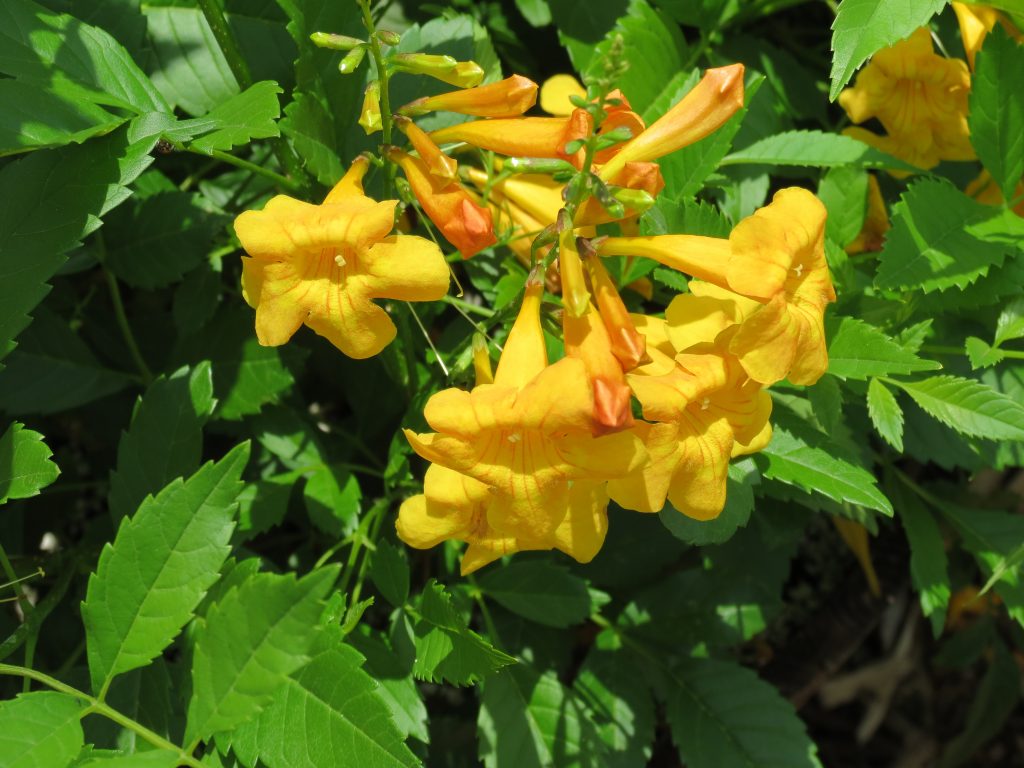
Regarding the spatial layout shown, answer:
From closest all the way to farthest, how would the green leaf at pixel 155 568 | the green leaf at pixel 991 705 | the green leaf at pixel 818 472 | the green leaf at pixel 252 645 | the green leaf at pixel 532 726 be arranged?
the green leaf at pixel 252 645 < the green leaf at pixel 155 568 < the green leaf at pixel 818 472 < the green leaf at pixel 532 726 < the green leaf at pixel 991 705

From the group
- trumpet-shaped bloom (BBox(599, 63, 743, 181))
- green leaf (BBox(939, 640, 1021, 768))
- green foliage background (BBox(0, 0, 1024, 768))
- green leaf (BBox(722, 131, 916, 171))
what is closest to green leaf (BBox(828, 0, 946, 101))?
green foliage background (BBox(0, 0, 1024, 768))

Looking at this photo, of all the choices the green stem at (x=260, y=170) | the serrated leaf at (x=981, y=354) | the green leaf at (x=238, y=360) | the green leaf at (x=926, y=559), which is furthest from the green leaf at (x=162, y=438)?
the green leaf at (x=926, y=559)

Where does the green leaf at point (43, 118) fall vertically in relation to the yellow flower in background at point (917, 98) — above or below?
above

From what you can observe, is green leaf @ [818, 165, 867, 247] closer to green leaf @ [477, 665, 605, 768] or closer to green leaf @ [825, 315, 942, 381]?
green leaf @ [825, 315, 942, 381]

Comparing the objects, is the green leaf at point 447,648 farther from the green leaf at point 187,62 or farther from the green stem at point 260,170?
the green leaf at point 187,62

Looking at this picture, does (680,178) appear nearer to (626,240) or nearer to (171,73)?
(626,240)

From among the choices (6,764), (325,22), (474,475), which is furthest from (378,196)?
(6,764)
